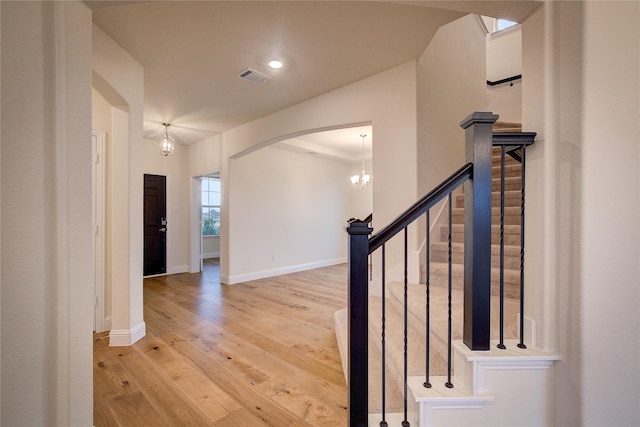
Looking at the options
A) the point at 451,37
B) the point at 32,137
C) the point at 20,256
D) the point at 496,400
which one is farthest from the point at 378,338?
the point at 451,37

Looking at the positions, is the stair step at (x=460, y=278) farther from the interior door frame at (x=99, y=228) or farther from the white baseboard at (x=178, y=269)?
the white baseboard at (x=178, y=269)

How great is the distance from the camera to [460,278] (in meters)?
2.35

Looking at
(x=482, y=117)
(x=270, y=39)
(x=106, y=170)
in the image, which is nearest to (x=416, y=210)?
(x=482, y=117)

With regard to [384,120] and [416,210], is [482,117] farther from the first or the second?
[384,120]

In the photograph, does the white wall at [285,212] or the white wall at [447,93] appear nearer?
the white wall at [447,93]

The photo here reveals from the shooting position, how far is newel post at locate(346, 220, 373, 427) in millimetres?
1260

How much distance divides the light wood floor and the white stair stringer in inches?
27.5

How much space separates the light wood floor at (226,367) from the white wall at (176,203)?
1993 mm

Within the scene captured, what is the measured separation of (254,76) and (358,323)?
273 centimetres

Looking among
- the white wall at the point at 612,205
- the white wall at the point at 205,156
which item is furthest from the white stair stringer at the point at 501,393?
the white wall at the point at 205,156

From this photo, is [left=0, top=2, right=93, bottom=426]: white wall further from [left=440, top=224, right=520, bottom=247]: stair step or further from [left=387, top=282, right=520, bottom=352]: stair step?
[left=440, top=224, right=520, bottom=247]: stair step

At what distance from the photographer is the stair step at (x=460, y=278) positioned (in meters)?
2.07

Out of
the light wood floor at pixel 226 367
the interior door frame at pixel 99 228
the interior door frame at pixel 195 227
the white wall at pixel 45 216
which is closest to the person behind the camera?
the white wall at pixel 45 216

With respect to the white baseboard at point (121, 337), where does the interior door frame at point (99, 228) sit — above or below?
above
